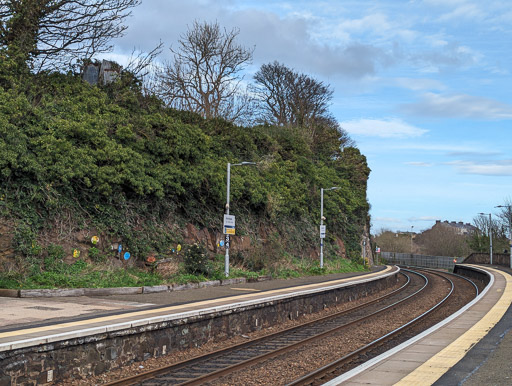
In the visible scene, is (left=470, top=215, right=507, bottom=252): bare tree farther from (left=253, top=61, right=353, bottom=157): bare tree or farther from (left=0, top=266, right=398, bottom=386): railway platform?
(left=0, top=266, right=398, bottom=386): railway platform

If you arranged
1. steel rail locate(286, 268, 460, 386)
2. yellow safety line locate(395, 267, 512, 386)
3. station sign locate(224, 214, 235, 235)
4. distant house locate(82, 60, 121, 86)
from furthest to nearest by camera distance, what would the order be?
distant house locate(82, 60, 121, 86) → station sign locate(224, 214, 235, 235) → steel rail locate(286, 268, 460, 386) → yellow safety line locate(395, 267, 512, 386)

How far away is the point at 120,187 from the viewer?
20.0m

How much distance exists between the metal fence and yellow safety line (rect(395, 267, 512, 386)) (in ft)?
179

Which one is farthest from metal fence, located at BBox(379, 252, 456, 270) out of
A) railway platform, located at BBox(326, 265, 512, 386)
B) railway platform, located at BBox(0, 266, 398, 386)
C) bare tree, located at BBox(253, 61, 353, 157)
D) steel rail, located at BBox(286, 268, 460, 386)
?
railway platform, located at BBox(326, 265, 512, 386)

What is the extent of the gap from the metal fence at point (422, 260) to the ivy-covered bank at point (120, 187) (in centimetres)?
4121

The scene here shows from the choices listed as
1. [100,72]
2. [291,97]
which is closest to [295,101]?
[291,97]

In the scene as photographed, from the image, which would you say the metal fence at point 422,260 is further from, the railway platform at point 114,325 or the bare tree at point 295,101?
the railway platform at point 114,325

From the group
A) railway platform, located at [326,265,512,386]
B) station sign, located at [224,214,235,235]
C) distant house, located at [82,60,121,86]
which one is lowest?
railway platform, located at [326,265,512,386]

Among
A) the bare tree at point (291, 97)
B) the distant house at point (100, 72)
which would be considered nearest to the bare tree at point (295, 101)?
the bare tree at point (291, 97)

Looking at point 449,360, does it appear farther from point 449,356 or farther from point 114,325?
point 114,325

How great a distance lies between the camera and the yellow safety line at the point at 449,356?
7.85 meters

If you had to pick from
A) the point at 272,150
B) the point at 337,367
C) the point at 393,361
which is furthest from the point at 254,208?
the point at 393,361

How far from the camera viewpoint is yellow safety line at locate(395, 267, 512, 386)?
7.85 m

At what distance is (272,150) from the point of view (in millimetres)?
36500
